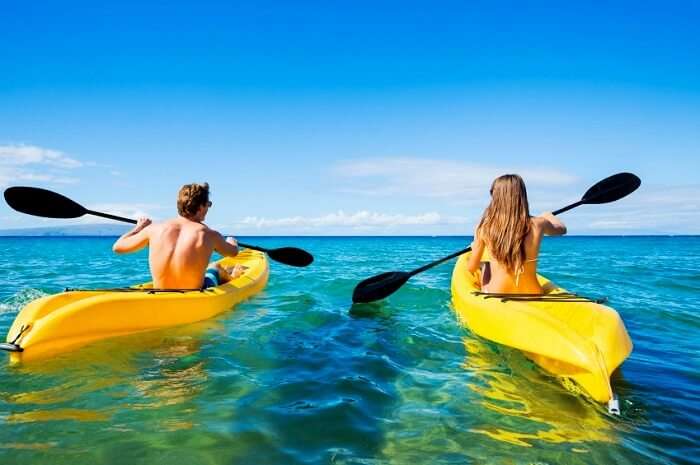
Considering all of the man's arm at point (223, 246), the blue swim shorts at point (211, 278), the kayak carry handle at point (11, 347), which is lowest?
the kayak carry handle at point (11, 347)

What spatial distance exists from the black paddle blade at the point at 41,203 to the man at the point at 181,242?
1.41 meters

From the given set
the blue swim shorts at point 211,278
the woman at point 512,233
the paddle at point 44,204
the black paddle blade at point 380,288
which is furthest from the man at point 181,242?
the woman at point 512,233

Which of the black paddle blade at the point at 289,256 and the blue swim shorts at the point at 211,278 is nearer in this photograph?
the blue swim shorts at the point at 211,278

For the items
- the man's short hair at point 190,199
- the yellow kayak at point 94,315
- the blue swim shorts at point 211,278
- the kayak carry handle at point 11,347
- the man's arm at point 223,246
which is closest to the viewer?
the kayak carry handle at point 11,347

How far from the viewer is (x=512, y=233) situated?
436 centimetres

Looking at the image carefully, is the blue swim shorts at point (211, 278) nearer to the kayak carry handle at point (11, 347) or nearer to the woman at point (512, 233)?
the kayak carry handle at point (11, 347)

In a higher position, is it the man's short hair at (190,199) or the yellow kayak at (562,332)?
the man's short hair at (190,199)

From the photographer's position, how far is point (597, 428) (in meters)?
2.86

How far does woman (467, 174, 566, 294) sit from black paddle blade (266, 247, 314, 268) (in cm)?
314

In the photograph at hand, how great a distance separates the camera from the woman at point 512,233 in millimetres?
4383

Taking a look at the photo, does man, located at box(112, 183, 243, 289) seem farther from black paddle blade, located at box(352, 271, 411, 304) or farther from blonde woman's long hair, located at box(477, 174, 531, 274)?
blonde woman's long hair, located at box(477, 174, 531, 274)

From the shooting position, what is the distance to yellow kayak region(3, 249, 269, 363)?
12.8 ft

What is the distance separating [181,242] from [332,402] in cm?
260

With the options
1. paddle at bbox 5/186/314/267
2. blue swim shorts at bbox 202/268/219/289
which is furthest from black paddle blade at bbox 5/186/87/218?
blue swim shorts at bbox 202/268/219/289
